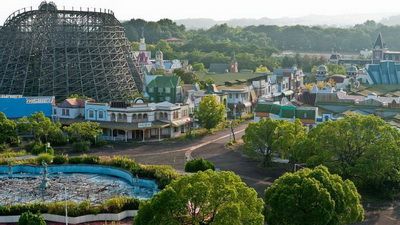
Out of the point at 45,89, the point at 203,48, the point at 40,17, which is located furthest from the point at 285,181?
the point at 203,48

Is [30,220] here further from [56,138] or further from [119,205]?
[56,138]

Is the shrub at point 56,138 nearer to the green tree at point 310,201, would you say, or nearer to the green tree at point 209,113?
the green tree at point 209,113

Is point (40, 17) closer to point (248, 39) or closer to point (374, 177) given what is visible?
point (374, 177)

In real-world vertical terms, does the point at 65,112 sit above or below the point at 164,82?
below

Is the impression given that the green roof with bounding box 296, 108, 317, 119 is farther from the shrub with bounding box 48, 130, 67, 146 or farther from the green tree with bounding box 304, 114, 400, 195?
the shrub with bounding box 48, 130, 67, 146

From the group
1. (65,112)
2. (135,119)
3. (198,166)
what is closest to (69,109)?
(65,112)

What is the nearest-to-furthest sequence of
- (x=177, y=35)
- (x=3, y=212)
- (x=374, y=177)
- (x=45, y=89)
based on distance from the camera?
(x=3, y=212), (x=374, y=177), (x=45, y=89), (x=177, y=35)

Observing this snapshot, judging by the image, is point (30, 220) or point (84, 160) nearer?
point (30, 220)

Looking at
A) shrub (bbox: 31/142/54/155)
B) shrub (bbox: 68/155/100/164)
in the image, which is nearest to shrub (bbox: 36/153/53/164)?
shrub (bbox: 68/155/100/164)
